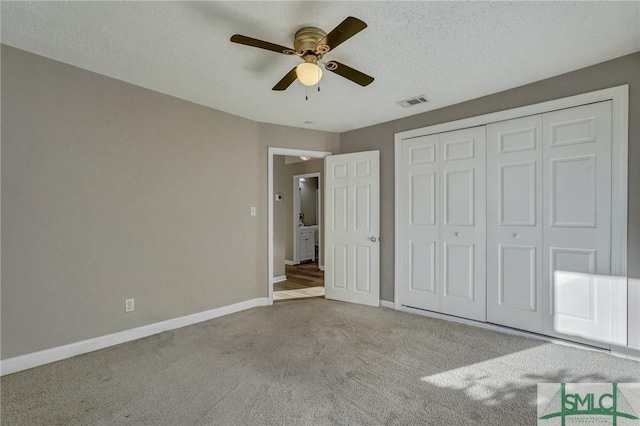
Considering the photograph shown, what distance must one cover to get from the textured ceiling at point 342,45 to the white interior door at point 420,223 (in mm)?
815

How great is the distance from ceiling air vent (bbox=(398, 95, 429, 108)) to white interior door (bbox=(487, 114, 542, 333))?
788 mm

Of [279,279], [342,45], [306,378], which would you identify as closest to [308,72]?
[342,45]

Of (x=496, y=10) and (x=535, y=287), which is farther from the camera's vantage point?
(x=535, y=287)

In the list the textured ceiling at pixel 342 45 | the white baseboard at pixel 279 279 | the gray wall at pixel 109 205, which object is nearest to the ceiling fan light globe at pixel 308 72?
the textured ceiling at pixel 342 45

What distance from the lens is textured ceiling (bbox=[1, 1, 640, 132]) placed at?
1.91m

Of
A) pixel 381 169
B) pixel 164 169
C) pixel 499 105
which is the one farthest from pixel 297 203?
pixel 499 105

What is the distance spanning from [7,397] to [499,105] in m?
4.87

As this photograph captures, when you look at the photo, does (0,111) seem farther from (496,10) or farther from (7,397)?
(496,10)

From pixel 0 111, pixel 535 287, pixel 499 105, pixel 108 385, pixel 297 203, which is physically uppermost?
pixel 499 105

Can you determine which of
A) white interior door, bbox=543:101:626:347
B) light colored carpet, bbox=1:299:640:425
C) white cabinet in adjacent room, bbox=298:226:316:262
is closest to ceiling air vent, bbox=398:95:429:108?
white interior door, bbox=543:101:626:347

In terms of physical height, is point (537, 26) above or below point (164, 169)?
above

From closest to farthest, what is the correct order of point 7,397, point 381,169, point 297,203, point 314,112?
1. point 7,397
2. point 314,112
3. point 381,169
4. point 297,203

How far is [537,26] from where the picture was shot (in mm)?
2080

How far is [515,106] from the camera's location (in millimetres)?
3107
